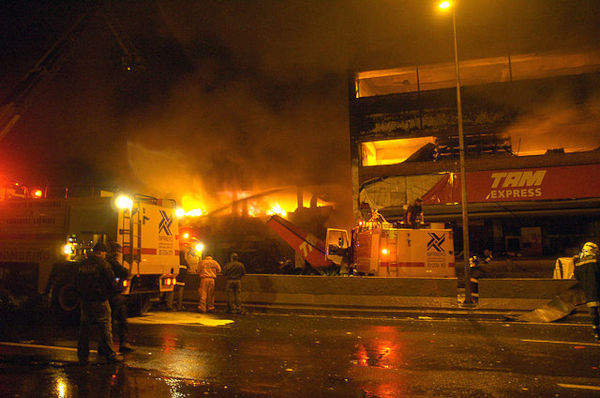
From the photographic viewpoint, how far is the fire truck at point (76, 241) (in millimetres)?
9500

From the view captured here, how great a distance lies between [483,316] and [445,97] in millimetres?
11695

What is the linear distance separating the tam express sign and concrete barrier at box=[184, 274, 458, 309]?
25.8 feet

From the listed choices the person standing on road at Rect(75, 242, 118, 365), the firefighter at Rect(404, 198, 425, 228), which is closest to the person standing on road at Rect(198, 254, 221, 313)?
the firefighter at Rect(404, 198, 425, 228)

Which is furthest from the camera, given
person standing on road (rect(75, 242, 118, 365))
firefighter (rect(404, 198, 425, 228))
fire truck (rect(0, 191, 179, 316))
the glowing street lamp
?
firefighter (rect(404, 198, 425, 228))

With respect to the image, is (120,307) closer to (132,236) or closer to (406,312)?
(132,236)

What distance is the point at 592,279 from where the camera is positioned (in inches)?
290

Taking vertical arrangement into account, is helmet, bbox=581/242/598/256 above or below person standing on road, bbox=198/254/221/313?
above

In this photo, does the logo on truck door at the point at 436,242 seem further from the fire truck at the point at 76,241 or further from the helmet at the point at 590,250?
the fire truck at the point at 76,241

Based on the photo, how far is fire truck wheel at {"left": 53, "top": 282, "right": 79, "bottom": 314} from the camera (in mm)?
9289

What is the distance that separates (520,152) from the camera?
2145 centimetres

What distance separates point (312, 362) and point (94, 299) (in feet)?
9.12

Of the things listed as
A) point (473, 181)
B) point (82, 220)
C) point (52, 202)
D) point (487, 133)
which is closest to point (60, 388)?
point (82, 220)

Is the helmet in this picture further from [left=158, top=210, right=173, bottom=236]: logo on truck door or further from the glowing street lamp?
the glowing street lamp

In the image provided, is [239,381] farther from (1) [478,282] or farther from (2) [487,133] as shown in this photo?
(2) [487,133]
